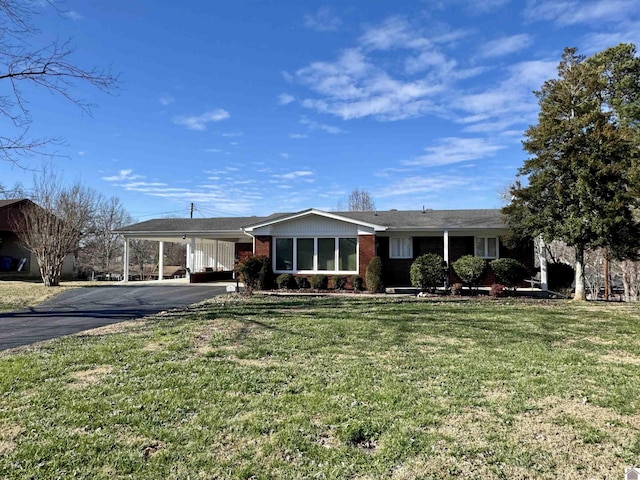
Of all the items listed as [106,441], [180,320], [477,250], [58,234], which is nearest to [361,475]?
[106,441]

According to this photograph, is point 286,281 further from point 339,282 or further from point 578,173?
point 578,173

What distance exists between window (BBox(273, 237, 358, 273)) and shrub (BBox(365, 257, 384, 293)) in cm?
112

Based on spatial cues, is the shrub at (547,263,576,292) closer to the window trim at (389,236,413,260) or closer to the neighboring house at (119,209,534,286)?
the neighboring house at (119,209,534,286)

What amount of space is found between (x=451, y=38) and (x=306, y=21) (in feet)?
15.1

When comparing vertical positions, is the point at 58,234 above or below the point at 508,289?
above

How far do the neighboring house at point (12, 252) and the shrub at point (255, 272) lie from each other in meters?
17.7

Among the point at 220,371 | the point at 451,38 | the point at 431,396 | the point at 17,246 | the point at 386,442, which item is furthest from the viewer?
the point at 17,246

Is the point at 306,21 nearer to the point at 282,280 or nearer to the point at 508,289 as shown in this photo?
the point at 282,280

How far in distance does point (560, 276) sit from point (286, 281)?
11143 millimetres

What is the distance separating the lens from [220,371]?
5.50m

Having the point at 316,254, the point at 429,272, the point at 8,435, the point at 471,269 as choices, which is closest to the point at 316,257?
the point at 316,254

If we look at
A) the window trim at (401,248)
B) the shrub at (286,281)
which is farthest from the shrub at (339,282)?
the window trim at (401,248)

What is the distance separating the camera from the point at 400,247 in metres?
19.3

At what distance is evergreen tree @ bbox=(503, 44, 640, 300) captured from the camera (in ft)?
40.0
